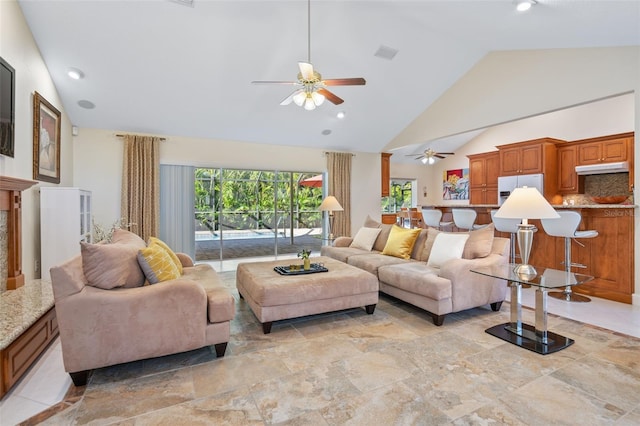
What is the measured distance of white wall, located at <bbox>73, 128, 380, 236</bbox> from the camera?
17.6 feet

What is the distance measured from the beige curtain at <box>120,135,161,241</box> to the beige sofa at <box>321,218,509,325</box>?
3.78m

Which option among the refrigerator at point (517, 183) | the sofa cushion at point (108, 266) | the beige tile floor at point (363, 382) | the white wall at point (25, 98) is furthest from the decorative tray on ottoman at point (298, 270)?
the refrigerator at point (517, 183)

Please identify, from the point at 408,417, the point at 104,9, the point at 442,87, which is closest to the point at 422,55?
the point at 442,87

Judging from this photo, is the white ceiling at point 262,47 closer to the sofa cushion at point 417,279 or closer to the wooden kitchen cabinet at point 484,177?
the sofa cushion at point 417,279

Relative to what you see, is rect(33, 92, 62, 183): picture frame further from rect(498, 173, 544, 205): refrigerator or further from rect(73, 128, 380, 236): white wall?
rect(498, 173, 544, 205): refrigerator

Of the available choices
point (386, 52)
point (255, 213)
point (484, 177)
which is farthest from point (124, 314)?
point (484, 177)

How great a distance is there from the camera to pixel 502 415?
71.4 inches

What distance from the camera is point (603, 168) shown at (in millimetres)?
6586

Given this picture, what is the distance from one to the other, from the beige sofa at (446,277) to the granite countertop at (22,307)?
3.23 m

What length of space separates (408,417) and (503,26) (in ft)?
14.1

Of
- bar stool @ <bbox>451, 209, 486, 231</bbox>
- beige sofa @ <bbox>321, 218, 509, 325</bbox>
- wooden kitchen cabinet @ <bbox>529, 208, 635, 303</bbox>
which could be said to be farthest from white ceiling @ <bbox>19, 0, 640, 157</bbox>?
beige sofa @ <bbox>321, 218, 509, 325</bbox>

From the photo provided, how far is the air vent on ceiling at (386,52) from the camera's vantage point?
15.0 feet

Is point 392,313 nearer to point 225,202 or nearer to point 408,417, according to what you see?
point 408,417

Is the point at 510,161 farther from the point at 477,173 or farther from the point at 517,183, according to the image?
the point at 477,173
